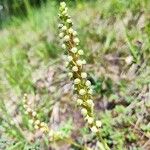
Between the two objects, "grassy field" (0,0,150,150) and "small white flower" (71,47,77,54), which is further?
"grassy field" (0,0,150,150)

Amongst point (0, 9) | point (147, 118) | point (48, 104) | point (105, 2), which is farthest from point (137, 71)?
point (0, 9)

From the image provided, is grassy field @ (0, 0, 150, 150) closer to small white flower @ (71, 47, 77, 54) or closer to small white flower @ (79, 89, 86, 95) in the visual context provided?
small white flower @ (79, 89, 86, 95)

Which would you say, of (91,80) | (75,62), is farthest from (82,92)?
(91,80)

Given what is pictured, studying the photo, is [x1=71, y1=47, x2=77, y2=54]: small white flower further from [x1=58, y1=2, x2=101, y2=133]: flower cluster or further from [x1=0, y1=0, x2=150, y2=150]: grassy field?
[x1=0, y1=0, x2=150, y2=150]: grassy field

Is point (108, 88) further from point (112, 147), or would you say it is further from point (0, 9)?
point (0, 9)

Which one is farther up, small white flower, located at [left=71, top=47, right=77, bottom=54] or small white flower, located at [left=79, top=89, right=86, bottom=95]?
small white flower, located at [left=71, top=47, right=77, bottom=54]

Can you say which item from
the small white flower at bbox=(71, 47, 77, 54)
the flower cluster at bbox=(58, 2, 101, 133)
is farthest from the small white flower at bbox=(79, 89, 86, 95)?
the small white flower at bbox=(71, 47, 77, 54)

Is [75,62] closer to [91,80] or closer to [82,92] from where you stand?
[82,92]
